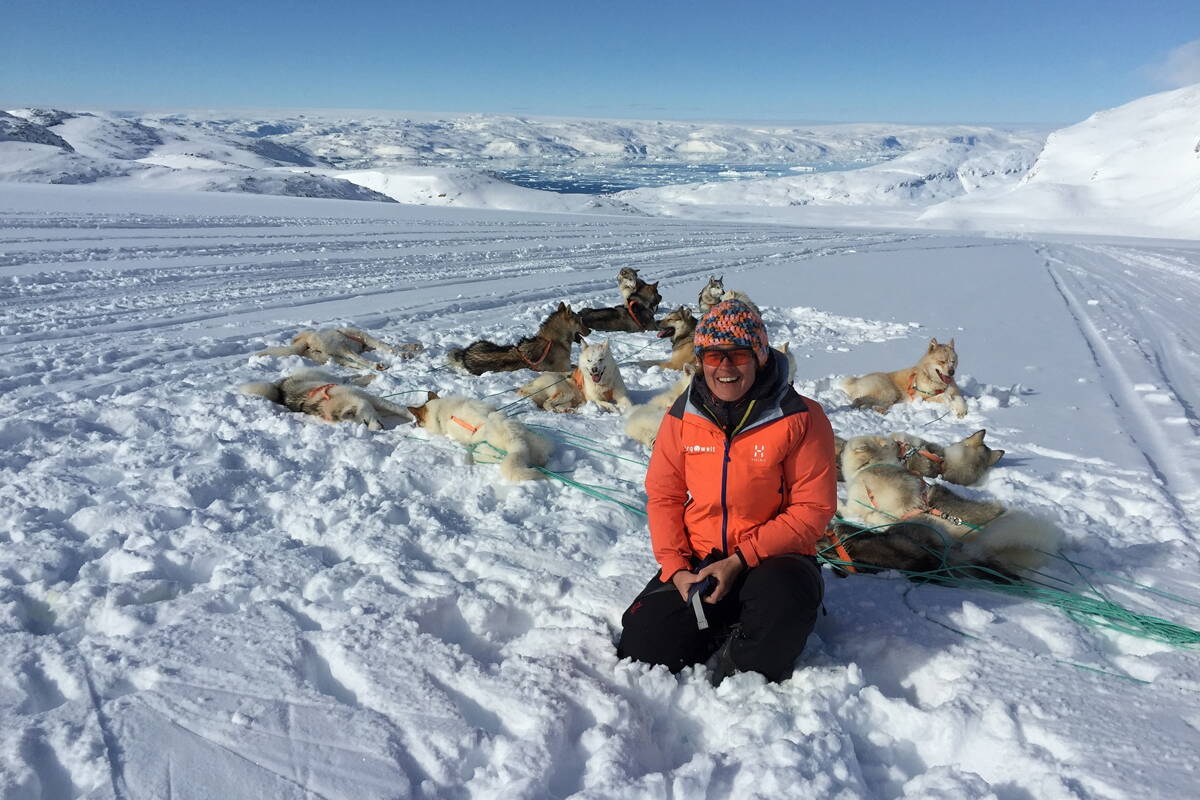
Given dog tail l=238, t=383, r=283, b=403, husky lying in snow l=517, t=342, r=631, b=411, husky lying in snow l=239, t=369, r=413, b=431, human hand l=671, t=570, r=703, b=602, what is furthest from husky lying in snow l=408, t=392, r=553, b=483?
human hand l=671, t=570, r=703, b=602

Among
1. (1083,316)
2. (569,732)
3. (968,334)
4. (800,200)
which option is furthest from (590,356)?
(800,200)

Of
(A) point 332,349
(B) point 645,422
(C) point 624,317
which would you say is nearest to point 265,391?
(A) point 332,349

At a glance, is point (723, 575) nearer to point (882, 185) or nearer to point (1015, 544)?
point (1015, 544)

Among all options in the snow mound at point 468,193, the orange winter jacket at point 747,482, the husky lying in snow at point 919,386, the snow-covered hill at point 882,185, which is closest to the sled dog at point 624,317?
the husky lying in snow at point 919,386

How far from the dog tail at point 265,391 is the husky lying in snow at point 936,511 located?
13.2 ft

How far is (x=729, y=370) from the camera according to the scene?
2.38 meters

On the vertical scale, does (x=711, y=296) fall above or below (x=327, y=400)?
above

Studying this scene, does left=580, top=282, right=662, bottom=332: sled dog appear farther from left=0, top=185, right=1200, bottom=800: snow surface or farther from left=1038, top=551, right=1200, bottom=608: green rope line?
left=1038, top=551, right=1200, bottom=608: green rope line

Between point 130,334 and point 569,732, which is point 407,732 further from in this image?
point 130,334

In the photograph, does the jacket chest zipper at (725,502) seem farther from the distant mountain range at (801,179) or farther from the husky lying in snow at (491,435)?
the distant mountain range at (801,179)

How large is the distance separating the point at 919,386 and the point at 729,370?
434 centimetres

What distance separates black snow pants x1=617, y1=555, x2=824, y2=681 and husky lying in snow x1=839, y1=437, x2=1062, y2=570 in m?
1.29

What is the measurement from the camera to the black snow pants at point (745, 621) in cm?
238

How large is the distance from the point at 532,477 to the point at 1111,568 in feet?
9.93
